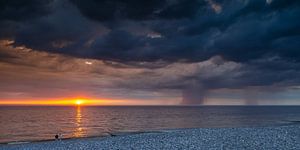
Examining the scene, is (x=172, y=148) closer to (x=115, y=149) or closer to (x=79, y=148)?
(x=115, y=149)

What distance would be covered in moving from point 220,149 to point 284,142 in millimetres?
6752

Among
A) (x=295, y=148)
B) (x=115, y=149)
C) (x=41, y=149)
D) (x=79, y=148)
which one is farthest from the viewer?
(x=41, y=149)

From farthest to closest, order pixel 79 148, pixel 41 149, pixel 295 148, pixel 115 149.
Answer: pixel 41 149 < pixel 79 148 < pixel 115 149 < pixel 295 148

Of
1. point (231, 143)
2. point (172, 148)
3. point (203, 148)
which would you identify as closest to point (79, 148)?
point (172, 148)

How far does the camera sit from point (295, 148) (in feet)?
72.7

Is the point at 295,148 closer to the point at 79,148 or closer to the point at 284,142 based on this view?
the point at 284,142

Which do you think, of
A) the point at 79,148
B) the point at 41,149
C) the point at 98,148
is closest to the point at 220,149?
the point at 98,148

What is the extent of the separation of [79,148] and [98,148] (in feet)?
7.13

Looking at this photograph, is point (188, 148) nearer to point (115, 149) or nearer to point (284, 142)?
point (115, 149)

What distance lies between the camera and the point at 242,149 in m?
22.6

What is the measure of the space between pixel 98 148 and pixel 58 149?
191 inches

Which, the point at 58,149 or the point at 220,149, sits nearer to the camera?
the point at 220,149

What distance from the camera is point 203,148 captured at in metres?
22.9

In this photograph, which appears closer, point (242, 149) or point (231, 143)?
point (242, 149)
